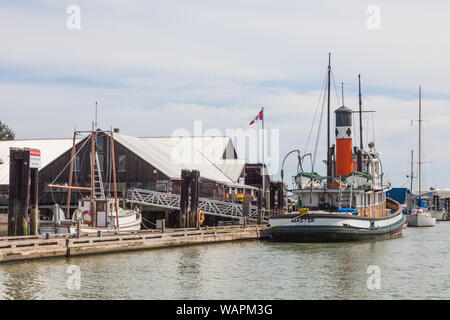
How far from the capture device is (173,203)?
185 feet

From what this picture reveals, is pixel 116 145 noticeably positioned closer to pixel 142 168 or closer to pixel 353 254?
pixel 142 168

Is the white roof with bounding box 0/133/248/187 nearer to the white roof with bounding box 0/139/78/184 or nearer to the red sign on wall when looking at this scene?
the white roof with bounding box 0/139/78/184

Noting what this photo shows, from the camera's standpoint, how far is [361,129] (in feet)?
234

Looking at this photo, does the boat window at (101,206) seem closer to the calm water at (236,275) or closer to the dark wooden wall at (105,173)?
the calm water at (236,275)

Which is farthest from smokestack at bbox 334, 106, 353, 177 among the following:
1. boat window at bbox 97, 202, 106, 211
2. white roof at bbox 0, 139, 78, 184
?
white roof at bbox 0, 139, 78, 184

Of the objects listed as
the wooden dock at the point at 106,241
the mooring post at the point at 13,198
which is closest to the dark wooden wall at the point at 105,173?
the wooden dock at the point at 106,241

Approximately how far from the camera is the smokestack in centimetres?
4747

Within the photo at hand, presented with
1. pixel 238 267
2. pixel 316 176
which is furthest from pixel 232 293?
pixel 316 176

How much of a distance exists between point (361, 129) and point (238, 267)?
147ft

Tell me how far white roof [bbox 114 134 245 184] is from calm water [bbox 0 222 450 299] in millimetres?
25111

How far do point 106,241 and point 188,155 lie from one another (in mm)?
36241

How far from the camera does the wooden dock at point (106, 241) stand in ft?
96.7

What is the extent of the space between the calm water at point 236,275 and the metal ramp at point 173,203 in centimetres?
1722

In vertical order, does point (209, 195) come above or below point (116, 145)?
below
